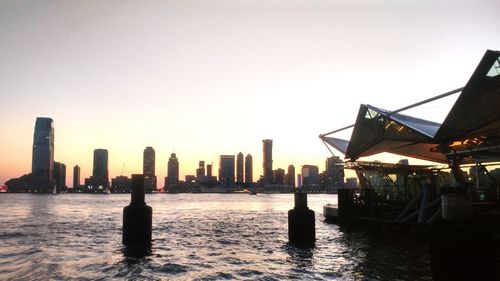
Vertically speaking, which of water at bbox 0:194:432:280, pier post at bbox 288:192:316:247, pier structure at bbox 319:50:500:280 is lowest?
water at bbox 0:194:432:280

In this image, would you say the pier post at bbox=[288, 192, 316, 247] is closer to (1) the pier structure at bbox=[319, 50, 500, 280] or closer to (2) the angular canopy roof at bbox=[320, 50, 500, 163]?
(1) the pier structure at bbox=[319, 50, 500, 280]

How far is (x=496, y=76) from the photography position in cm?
2639

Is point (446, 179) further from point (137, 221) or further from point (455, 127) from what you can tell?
point (137, 221)

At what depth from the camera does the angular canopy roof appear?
27.7 m

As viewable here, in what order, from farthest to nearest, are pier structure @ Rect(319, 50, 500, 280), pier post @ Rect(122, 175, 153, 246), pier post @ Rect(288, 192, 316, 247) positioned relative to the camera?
1. pier post @ Rect(288, 192, 316, 247)
2. pier post @ Rect(122, 175, 153, 246)
3. pier structure @ Rect(319, 50, 500, 280)

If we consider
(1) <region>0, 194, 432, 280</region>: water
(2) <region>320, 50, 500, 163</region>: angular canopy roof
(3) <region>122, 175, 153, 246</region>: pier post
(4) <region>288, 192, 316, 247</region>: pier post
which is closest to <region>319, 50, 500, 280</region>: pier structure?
(2) <region>320, 50, 500, 163</region>: angular canopy roof

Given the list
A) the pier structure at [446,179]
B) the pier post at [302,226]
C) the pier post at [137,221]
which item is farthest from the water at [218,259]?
the pier structure at [446,179]

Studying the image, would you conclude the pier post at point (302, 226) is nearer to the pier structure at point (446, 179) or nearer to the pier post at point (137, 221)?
the pier structure at point (446, 179)

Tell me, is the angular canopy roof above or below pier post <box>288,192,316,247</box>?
above

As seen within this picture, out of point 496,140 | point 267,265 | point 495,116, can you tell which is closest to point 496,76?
point 495,116

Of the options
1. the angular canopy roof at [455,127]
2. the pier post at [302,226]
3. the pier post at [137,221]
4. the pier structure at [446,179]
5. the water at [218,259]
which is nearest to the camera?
the pier structure at [446,179]

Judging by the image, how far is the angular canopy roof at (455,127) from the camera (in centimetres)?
2769

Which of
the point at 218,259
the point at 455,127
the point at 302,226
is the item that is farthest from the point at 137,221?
the point at 455,127

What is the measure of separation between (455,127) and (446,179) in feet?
72.6
